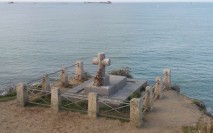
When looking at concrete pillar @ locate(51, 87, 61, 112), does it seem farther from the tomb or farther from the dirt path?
the tomb

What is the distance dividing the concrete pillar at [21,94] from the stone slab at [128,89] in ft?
16.6

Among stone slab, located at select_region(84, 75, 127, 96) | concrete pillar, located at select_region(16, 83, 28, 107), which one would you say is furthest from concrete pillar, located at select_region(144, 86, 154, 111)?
concrete pillar, located at select_region(16, 83, 28, 107)

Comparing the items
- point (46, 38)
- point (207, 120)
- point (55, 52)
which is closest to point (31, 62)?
point (55, 52)

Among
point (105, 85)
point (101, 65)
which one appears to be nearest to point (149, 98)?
point (105, 85)

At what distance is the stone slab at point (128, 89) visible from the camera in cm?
2028

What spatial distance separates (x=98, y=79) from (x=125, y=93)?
1950 millimetres

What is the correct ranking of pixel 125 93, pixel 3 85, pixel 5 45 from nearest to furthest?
1. pixel 125 93
2. pixel 3 85
3. pixel 5 45

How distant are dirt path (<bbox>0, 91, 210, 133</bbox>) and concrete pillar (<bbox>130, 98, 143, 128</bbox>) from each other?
328 mm

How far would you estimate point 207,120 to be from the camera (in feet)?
59.5

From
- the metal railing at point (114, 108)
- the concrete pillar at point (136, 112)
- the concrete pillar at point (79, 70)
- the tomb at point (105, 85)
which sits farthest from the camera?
the concrete pillar at point (79, 70)

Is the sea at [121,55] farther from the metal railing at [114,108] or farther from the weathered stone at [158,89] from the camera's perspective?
the metal railing at [114,108]

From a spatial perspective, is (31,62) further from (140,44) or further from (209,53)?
(209,53)

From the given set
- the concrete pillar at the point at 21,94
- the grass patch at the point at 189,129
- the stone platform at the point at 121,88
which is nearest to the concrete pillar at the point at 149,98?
the stone platform at the point at 121,88

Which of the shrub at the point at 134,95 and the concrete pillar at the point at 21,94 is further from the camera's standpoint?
the shrub at the point at 134,95
